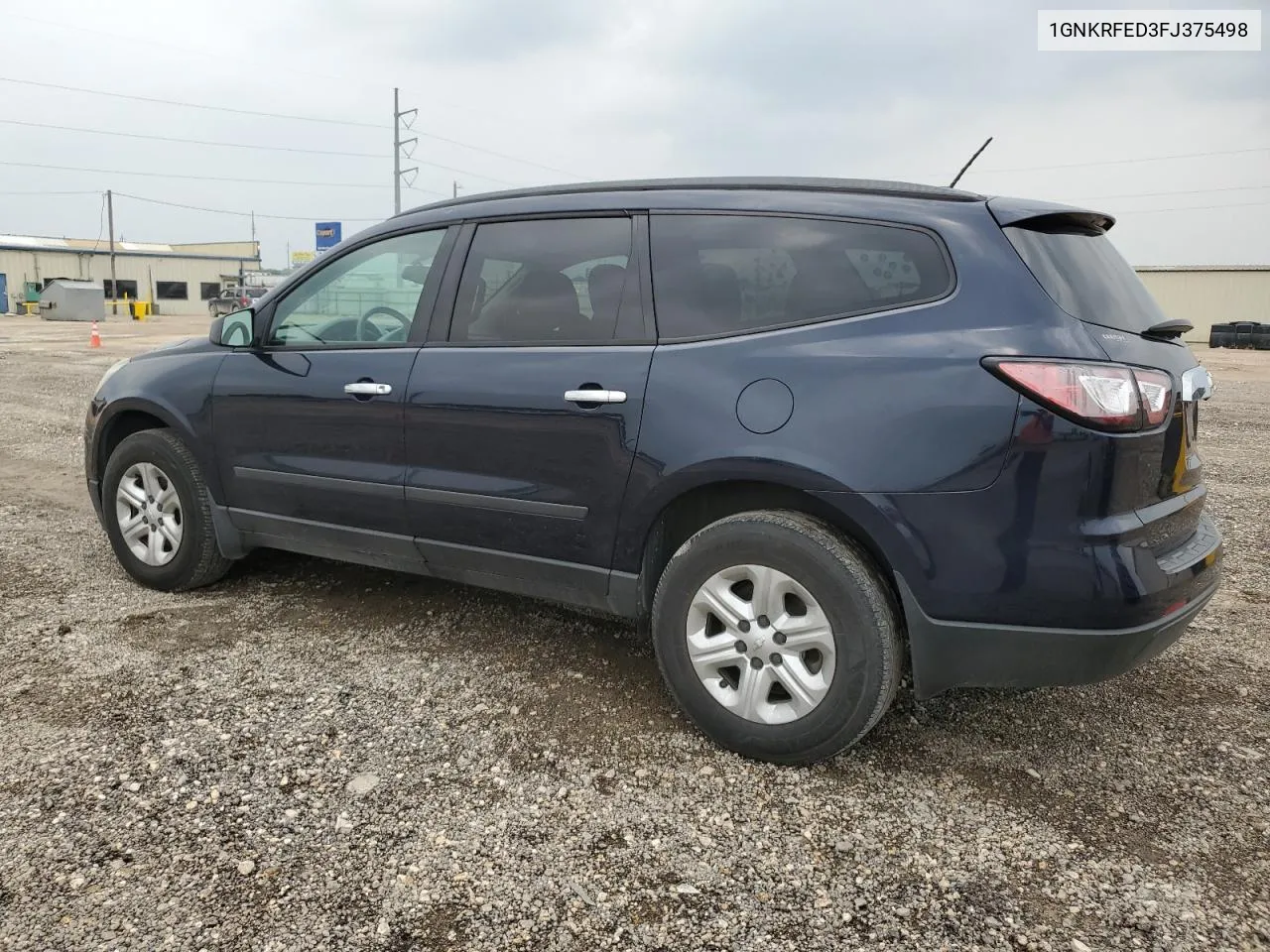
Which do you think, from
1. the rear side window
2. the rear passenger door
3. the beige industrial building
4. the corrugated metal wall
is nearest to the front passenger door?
the rear passenger door

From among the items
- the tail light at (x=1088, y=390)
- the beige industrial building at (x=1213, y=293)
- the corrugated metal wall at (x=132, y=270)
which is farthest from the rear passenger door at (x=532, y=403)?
the corrugated metal wall at (x=132, y=270)

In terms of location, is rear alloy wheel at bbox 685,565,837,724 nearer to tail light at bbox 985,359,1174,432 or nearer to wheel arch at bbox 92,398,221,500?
tail light at bbox 985,359,1174,432

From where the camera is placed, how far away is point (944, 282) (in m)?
2.66

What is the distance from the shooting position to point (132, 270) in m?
68.2

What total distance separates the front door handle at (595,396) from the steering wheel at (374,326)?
2.96 feet

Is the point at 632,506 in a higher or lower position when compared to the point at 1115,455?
lower

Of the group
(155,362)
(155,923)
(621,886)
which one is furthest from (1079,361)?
(155,362)

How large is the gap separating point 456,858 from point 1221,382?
19.9 meters

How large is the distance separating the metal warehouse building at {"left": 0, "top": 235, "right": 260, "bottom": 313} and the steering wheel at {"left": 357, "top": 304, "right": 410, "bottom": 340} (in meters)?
64.7

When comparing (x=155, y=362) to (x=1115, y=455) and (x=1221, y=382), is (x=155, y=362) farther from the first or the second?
(x=1221, y=382)

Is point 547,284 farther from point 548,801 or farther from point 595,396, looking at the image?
point 548,801

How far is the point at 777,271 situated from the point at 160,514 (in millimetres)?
3010

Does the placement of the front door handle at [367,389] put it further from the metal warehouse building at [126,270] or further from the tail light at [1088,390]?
the metal warehouse building at [126,270]

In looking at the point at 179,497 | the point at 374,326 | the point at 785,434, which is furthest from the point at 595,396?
the point at 179,497
